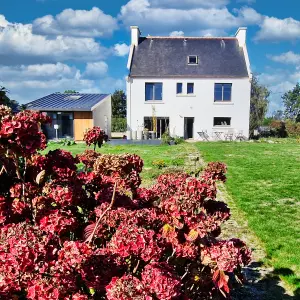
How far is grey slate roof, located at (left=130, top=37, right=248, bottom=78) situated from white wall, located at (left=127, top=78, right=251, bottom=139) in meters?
0.62

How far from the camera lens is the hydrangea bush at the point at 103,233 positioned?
1703 mm

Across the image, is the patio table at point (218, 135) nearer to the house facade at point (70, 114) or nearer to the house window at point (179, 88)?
the house window at point (179, 88)

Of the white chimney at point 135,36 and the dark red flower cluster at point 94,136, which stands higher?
the white chimney at point 135,36

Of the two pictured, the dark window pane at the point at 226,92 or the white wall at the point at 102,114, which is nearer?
the dark window pane at the point at 226,92

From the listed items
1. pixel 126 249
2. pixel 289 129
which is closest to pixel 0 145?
pixel 126 249

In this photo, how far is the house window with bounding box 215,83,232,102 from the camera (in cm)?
2895

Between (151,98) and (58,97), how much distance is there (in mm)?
8885

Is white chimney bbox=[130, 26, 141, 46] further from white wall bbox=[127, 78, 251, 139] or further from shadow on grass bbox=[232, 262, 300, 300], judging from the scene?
shadow on grass bbox=[232, 262, 300, 300]

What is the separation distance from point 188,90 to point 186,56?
2943mm

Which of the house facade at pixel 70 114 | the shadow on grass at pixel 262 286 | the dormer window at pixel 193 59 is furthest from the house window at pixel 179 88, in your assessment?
the shadow on grass at pixel 262 286

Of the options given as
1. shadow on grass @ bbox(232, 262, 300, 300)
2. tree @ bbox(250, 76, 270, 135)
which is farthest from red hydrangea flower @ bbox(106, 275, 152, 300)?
tree @ bbox(250, 76, 270, 135)

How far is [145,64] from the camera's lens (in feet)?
95.7

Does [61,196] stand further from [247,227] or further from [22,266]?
[247,227]

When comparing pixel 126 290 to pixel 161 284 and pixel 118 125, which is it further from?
pixel 118 125
